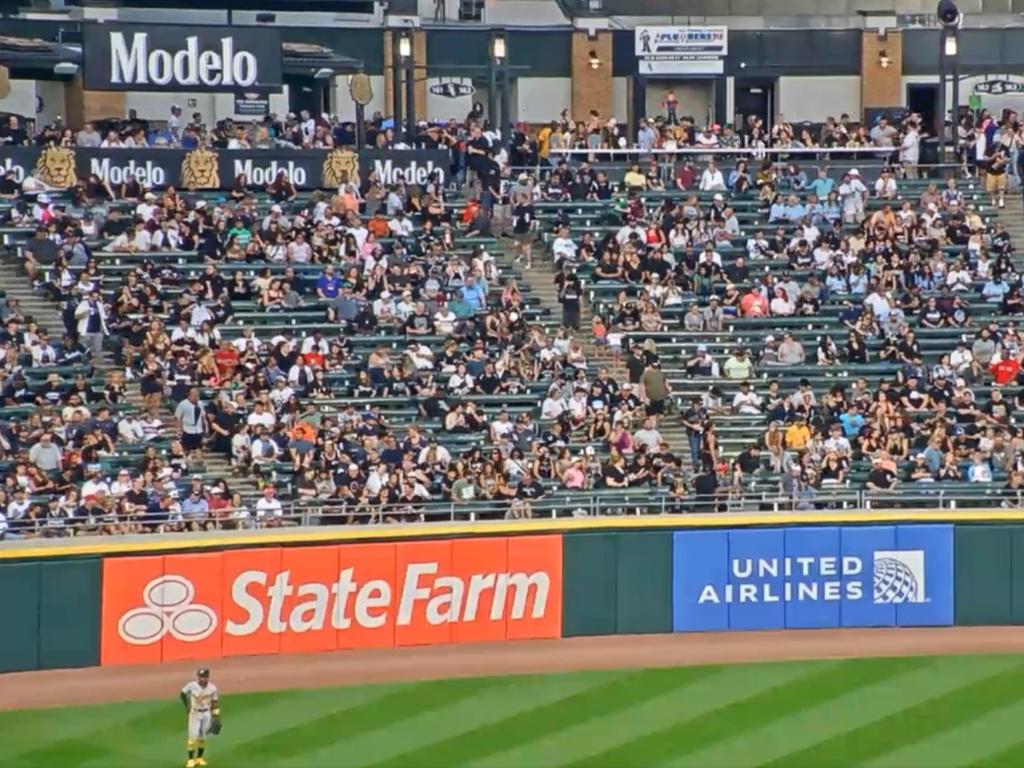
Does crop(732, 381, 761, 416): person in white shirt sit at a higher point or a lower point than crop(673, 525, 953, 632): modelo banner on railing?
higher

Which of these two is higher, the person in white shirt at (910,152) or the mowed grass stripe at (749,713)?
the person in white shirt at (910,152)

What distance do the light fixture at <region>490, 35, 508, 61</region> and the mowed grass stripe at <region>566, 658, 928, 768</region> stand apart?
48.6ft

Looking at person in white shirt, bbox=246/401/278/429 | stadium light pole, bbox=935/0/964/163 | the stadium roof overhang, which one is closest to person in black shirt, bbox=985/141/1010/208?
stadium light pole, bbox=935/0/964/163

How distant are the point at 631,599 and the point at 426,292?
7.27 m

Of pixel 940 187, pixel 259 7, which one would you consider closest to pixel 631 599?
pixel 940 187

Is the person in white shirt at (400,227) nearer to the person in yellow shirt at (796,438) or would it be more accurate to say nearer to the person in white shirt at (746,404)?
the person in white shirt at (746,404)

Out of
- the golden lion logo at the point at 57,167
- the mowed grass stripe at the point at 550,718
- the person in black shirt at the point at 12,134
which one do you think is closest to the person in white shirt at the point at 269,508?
the mowed grass stripe at the point at 550,718

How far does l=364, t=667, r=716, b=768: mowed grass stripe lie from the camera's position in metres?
27.7

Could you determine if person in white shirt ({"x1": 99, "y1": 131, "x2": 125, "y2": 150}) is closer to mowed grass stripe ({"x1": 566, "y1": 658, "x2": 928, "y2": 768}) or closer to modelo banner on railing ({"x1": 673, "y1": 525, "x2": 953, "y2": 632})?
modelo banner on railing ({"x1": 673, "y1": 525, "x2": 953, "y2": 632})

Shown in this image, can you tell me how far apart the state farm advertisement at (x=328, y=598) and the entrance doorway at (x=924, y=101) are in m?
20.3

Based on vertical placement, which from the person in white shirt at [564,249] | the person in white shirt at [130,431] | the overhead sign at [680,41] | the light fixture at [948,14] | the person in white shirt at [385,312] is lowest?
the person in white shirt at [130,431]

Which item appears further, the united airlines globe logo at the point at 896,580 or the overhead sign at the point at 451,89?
the overhead sign at the point at 451,89

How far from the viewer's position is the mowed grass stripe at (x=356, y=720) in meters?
27.8

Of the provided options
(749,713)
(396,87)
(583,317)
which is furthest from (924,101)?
(749,713)
